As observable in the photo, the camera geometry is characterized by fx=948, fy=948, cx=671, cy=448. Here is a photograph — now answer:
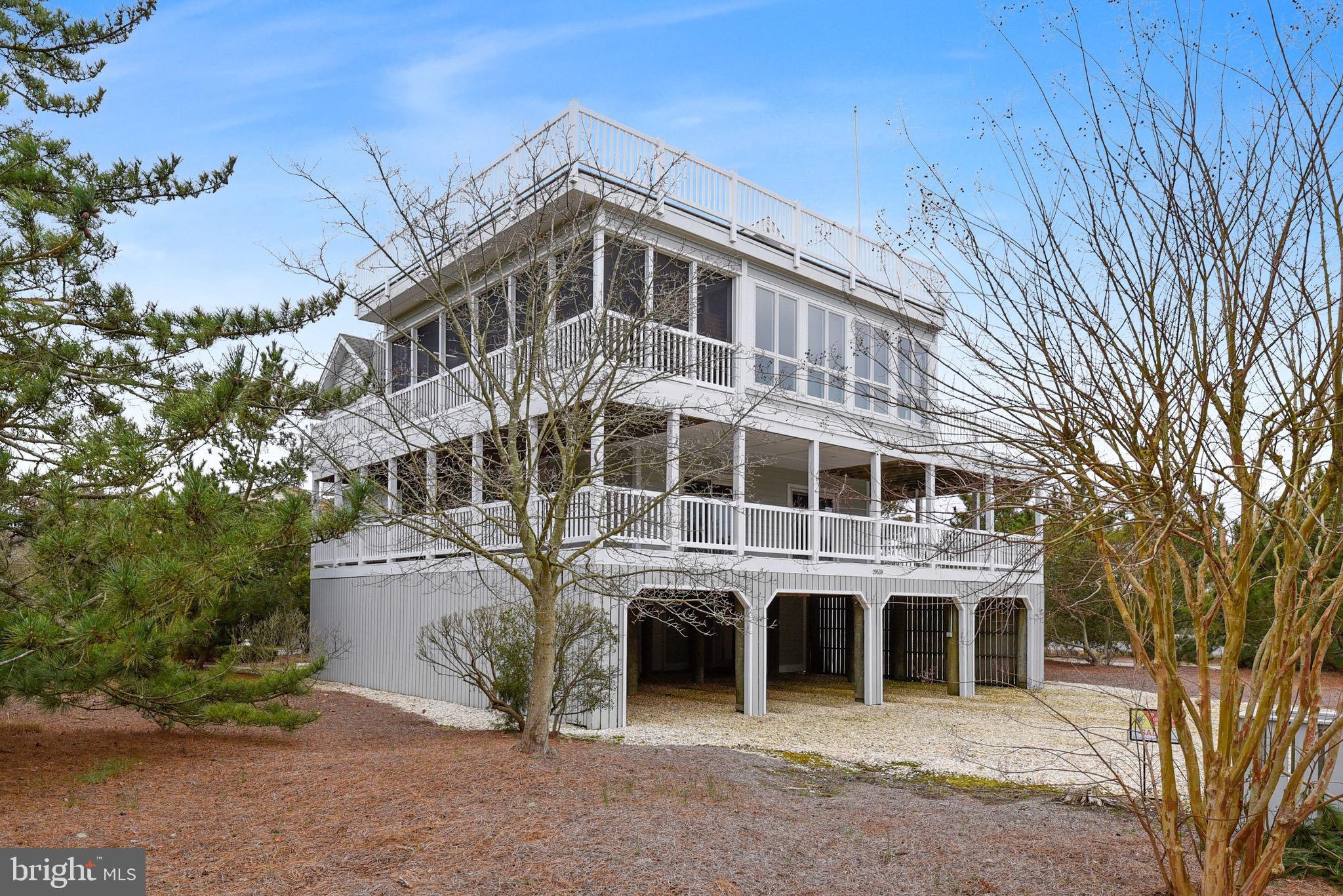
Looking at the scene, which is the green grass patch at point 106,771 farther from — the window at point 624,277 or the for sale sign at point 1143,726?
the for sale sign at point 1143,726

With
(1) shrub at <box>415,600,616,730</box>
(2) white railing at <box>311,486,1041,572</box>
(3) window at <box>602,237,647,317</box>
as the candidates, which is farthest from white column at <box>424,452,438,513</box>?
(3) window at <box>602,237,647,317</box>

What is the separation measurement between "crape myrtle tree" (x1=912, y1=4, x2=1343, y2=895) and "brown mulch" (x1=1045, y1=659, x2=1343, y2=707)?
44.1 feet

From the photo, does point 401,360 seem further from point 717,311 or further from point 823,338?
point 823,338

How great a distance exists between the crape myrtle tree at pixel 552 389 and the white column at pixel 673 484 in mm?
29

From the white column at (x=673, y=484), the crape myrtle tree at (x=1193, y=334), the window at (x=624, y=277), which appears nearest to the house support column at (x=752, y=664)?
the white column at (x=673, y=484)

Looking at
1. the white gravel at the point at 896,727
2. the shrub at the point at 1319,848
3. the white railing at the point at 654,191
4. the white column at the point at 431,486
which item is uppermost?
the white railing at the point at 654,191

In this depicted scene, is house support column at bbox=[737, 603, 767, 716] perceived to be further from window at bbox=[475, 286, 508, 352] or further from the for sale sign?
the for sale sign

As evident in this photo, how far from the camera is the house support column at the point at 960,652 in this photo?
1739 cm

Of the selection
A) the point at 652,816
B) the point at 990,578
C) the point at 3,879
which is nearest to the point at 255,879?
the point at 3,879

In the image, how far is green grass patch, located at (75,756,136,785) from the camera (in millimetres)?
7891

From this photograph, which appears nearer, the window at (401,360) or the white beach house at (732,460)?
the white beach house at (732,460)

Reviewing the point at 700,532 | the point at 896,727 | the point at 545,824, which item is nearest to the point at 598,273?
the point at 700,532

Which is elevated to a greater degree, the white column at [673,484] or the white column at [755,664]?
the white column at [673,484]

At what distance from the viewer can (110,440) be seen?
747cm
